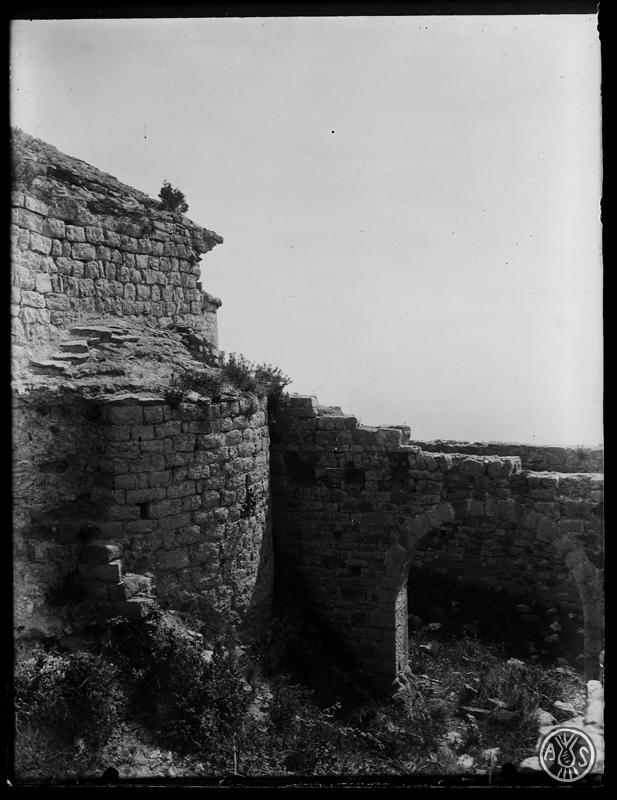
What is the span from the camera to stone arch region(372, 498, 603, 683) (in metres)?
8.52

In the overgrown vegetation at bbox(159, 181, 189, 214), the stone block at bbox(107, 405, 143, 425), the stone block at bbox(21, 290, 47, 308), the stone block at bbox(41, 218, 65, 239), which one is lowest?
the stone block at bbox(107, 405, 143, 425)

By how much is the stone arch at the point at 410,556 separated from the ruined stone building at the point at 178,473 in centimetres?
2

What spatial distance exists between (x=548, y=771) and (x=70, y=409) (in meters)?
4.94

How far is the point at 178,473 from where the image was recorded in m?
7.12

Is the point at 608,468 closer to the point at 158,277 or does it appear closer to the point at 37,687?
the point at 37,687

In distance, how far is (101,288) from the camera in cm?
817

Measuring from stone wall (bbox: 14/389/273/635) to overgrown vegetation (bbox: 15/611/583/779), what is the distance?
508 millimetres

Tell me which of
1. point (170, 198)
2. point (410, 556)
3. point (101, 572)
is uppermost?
point (170, 198)

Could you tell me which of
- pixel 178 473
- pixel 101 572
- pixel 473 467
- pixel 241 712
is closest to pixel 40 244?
pixel 178 473

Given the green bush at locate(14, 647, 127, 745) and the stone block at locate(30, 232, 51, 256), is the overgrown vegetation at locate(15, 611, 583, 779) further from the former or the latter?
the stone block at locate(30, 232, 51, 256)

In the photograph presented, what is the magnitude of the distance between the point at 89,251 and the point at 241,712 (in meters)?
5.34

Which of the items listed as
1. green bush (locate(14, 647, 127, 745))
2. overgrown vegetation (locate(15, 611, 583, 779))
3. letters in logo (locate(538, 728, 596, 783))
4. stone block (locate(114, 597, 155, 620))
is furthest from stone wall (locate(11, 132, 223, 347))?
letters in logo (locate(538, 728, 596, 783))

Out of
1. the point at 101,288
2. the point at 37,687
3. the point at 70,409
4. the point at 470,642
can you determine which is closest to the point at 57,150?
the point at 101,288

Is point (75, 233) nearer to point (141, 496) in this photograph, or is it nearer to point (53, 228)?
point (53, 228)
